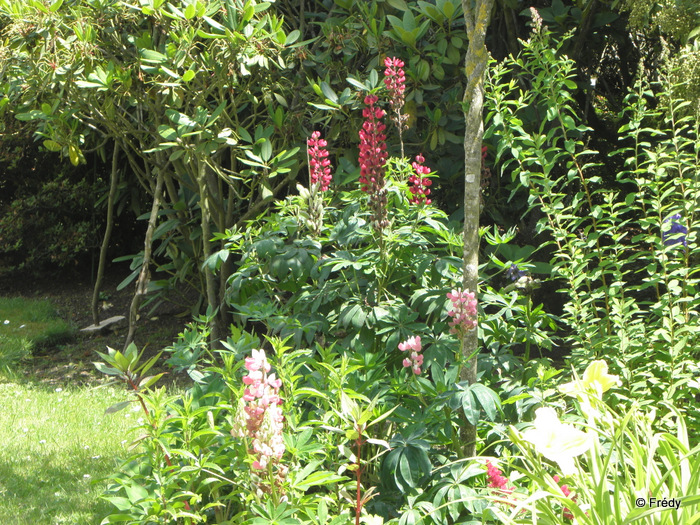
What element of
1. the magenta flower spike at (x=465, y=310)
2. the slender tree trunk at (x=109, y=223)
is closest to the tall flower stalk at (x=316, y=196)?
the magenta flower spike at (x=465, y=310)

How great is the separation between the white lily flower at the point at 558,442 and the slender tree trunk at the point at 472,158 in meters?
0.72

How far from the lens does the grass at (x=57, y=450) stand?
114 inches

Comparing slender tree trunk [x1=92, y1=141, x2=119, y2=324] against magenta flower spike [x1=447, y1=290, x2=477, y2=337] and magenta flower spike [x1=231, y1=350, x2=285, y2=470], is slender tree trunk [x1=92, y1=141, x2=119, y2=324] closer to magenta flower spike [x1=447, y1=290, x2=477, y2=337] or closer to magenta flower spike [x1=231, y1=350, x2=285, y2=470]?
magenta flower spike [x1=447, y1=290, x2=477, y2=337]

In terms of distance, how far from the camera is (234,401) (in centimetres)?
225

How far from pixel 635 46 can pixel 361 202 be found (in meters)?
3.39

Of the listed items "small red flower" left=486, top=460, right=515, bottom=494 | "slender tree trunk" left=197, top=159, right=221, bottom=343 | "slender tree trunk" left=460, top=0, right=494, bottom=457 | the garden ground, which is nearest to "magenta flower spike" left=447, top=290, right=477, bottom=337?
"slender tree trunk" left=460, top=0, right=494, bottom=457

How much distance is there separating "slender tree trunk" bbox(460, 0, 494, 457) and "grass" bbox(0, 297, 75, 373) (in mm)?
3884

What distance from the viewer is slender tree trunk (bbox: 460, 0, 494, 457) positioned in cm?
225

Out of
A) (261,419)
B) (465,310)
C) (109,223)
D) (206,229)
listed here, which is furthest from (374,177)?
(109,223)

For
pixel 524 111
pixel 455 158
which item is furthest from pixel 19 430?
pixel 524 111

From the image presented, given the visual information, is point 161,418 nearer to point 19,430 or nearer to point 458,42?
point 19,430

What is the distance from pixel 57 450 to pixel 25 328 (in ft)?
8.88

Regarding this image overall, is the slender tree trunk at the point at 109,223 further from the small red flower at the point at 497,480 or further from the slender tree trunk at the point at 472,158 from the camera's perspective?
the small red flower at the point at 497,480

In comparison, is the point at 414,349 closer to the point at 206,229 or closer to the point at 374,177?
the point at 374,177
